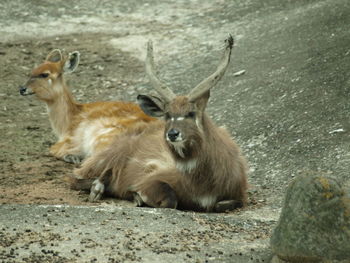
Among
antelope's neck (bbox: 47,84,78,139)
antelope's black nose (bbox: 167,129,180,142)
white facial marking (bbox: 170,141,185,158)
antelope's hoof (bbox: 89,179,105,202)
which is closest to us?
antelope's black nose (bbox: 167,129,180,142)

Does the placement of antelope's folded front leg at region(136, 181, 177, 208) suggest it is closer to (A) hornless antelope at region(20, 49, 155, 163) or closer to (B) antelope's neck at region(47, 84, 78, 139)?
(A) hornless antelope at region(20, 49, 155, 163)

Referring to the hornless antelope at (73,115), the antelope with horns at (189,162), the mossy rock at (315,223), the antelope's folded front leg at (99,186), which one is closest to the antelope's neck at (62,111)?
the hornless antelope at (73,115)

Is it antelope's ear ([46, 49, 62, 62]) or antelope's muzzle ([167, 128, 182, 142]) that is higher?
antelope's ear ([46, 49, 62, 62])

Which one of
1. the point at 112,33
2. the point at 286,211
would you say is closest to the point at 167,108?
the point at 286,211

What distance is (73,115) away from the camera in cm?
1235

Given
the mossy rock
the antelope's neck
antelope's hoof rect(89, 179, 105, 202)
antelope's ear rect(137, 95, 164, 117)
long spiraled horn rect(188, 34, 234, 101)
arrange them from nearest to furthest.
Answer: the mossy rock, long spiraled horn rect(188, 34, 234, 101), antelope's ear rect(137, 95, 164, 117), antelope's hoof rect(89, 179, 105, 202), the antelope's neck

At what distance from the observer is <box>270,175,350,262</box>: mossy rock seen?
632 centimetres

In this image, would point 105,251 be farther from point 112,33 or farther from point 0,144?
point 112,33

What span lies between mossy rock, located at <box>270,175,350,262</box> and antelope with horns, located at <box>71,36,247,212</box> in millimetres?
2280

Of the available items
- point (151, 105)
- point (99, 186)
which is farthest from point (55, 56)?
point (151, 105)

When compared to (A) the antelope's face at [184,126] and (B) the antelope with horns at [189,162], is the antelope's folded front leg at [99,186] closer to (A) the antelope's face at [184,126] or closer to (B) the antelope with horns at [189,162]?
(B) the antelope with horns at [189,162]

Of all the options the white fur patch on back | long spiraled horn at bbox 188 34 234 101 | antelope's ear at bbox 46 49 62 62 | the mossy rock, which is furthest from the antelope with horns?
antelope's ear at bbox 46 49 62 62

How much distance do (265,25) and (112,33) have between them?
3153 mm

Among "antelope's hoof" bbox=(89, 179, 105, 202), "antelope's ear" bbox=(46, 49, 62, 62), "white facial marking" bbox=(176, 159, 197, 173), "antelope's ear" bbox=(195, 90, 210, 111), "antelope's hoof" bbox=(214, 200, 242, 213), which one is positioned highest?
"antelope's ear" bbox=(195, 90, 210, 111)
